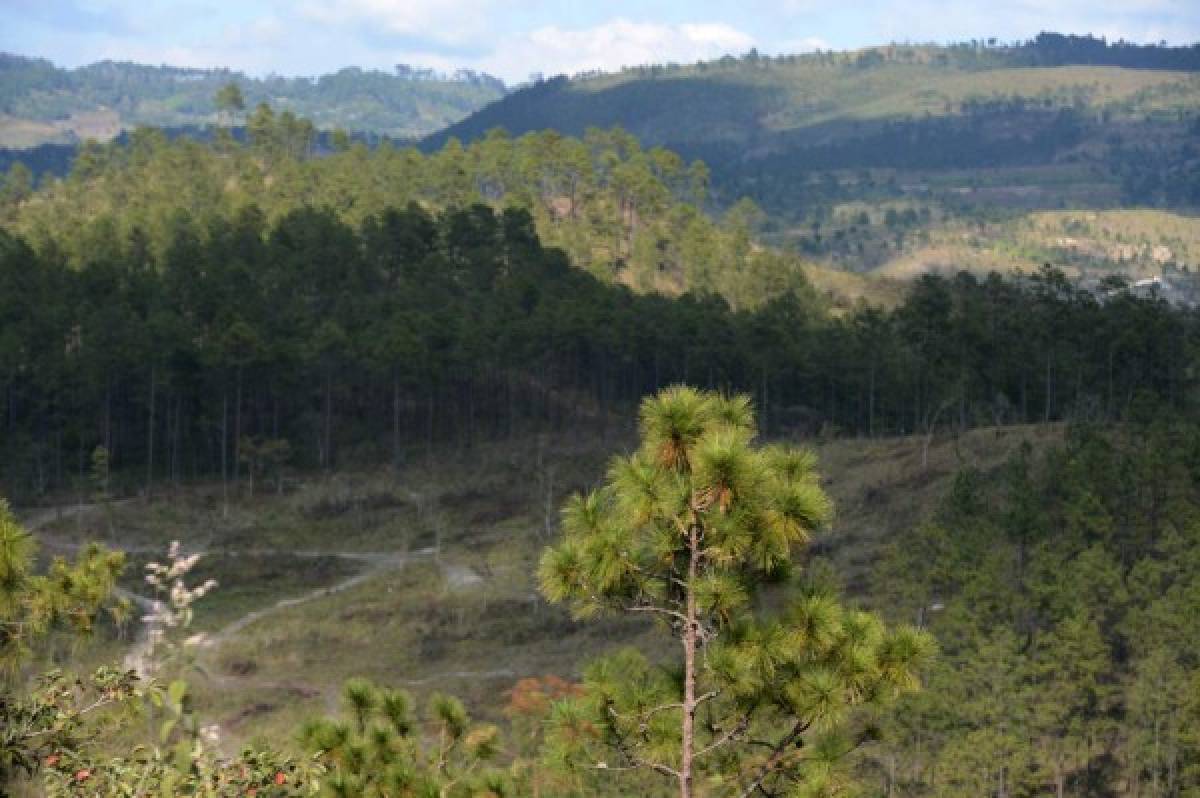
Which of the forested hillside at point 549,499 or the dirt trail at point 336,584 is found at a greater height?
the forested hillside at point 549,499

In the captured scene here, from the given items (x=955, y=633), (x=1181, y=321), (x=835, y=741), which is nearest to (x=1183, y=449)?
(x=955, y=633)

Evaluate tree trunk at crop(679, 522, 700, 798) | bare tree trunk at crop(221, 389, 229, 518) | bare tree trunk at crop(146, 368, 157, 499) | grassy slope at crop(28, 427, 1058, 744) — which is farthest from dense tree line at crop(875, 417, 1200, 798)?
bare tree trunk at crop(146, 368, 157, 499)

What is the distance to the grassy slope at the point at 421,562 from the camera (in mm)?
65500

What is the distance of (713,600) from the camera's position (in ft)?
48.5

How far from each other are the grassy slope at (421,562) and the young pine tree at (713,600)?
138 ft

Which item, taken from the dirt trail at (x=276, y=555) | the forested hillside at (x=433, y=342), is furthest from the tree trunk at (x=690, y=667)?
the forested hillside at (x=433, y=342)

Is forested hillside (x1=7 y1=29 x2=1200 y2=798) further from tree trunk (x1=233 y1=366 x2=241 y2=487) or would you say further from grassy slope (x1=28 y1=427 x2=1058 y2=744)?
tree trunk (x1=233 y1=366 x2=241 y2=487)

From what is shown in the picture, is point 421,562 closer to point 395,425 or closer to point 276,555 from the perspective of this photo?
point 276,555

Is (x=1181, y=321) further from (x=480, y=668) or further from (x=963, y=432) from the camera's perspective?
(x=480, y=668)

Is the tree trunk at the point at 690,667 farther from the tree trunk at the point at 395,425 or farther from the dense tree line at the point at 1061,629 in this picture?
the tree trunk at the point at 395,425

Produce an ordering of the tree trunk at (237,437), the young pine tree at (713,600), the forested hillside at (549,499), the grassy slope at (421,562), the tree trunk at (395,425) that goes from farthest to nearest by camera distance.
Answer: the tree trunk at (395,425), the tree trunk at (237,437), the grassy slope at (421,562), the forested hillside at (549,499), the young pine tree at (713,600)

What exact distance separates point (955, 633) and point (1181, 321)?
5091 cm

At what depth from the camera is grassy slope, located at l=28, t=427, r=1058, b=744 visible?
65500 millimetres

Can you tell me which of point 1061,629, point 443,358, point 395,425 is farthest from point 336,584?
point 1061,629
